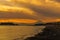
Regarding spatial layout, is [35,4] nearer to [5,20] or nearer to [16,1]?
[16,1]

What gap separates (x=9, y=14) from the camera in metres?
1.47

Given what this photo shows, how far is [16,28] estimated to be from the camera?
57.4 inches

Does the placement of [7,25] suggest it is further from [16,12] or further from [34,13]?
[34,13]

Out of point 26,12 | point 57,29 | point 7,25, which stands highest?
point 26,12

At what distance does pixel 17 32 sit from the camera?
4.77ft

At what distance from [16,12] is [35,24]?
219 millimetres

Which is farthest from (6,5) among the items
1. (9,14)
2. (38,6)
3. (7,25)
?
(38,6)

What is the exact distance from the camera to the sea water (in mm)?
1437

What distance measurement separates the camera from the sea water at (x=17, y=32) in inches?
56.6

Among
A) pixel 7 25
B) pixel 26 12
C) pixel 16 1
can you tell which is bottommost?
pixel 7 25

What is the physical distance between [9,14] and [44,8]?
13.7 inches

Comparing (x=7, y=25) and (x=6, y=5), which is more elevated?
(x=6, y=5)

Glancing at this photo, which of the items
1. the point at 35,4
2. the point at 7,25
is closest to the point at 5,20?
the point at 7,25

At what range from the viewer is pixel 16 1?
4.87 feet
